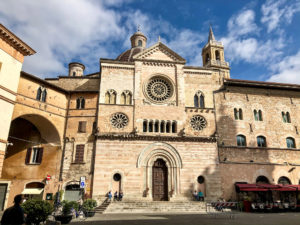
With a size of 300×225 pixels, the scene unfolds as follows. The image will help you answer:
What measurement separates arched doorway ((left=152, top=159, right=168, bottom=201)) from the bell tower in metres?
21.6

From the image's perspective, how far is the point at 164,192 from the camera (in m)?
23.3

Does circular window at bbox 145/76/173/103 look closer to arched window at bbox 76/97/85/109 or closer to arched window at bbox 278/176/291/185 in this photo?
arched window at bbox 76/97/85/109

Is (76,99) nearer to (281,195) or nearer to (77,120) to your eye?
(77,120)

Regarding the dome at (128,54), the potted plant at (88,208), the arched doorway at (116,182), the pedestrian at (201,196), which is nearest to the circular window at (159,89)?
the dome at (128,54)

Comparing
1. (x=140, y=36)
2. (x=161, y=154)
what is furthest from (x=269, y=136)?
(x=140, y=36)

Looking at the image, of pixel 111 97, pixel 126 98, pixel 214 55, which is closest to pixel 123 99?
pixel 126 98

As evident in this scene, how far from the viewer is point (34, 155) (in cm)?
2405

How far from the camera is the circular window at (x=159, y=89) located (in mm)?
26344

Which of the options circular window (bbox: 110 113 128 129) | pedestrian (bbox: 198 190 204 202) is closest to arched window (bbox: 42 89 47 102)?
circular window (bbox: 110 113 128 129)

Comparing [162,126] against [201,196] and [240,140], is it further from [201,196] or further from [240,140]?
[240,140]

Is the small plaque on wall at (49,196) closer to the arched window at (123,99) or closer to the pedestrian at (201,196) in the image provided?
the arched window at (123,99)

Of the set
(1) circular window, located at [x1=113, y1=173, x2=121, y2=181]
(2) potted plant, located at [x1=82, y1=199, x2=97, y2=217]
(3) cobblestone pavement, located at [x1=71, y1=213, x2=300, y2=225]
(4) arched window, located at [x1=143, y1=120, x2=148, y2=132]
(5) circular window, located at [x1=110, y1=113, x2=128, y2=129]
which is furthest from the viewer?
(4) arched window, located at [x1=143, y1=120, x2=148, y2=132]

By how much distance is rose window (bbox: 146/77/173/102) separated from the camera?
2636 cm

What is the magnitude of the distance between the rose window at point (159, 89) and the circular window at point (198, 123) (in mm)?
3783
